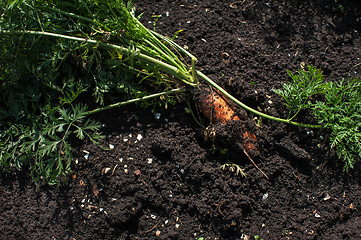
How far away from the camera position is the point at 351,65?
2.58 metres

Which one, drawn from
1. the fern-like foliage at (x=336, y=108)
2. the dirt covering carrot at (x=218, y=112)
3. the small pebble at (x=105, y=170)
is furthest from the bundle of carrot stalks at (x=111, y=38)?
the small pebble at (x=105, y=170)

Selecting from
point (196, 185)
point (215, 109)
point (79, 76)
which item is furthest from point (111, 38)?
point (196, 185)

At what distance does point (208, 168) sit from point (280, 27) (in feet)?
4.61

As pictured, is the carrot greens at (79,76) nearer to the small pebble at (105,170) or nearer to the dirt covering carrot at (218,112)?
the dirt covering carrot at (218,112)

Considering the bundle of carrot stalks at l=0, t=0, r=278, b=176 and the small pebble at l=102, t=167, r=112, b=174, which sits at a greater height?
the bundle of carrot stalks at l=0, t=0, r=278, b=176

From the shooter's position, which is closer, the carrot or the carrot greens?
the carrot greens

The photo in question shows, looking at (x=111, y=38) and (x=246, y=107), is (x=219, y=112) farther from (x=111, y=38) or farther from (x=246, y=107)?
(x=111, y=38)

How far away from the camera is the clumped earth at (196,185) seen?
2.17 m

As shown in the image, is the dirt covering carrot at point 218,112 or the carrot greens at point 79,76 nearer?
the carrot greens at point 79,76

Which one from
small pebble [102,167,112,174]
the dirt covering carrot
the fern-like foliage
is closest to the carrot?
the dirt covering carrot

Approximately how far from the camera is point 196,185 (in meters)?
2.23

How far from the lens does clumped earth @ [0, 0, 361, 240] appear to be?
2174 millimetres

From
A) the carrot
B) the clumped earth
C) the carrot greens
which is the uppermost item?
the carrot greens

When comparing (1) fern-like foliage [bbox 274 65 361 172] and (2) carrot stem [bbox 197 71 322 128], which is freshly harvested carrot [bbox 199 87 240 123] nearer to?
(2) carrot stem [bbox 197 71 322 128]
